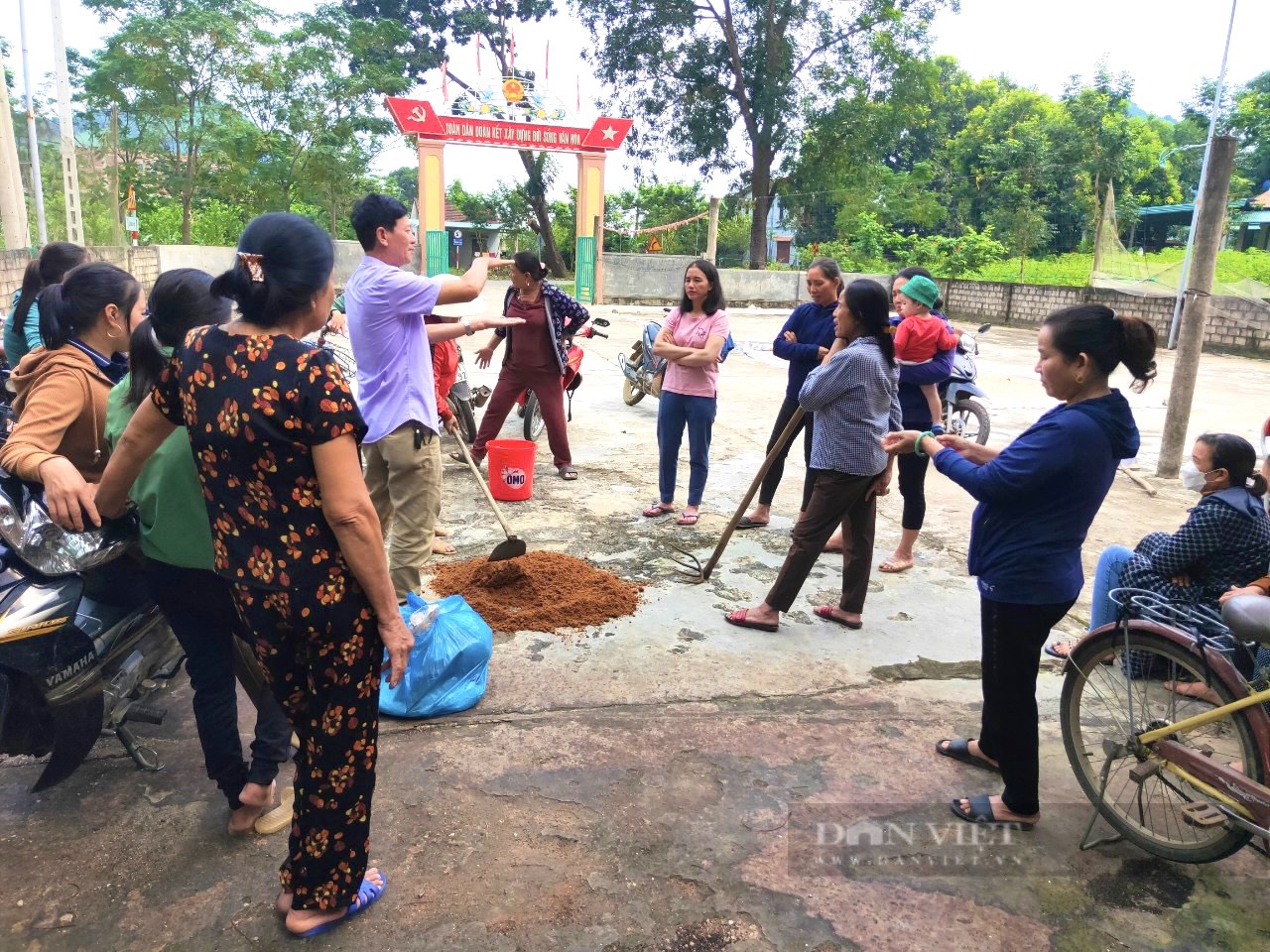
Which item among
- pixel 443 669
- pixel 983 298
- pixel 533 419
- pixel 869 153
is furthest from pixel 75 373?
pixel 869 153

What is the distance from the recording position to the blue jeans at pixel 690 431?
194 inches

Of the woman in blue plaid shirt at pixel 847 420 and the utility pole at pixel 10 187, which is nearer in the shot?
the woman in blue plaid shirt at pixel 847 420

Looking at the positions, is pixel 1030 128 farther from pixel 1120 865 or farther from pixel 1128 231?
pixel 1120 865

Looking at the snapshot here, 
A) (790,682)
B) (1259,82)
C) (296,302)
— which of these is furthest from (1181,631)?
(1259,82)

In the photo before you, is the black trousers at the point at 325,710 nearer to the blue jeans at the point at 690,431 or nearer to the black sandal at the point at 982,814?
the black sandal at the point at 982,814

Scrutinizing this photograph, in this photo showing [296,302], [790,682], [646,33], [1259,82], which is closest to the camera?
[296,302]

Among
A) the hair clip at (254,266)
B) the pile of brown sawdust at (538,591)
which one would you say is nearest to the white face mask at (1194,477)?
the pile of brown sawdust at (538,591)

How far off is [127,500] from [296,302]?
0.82 metres

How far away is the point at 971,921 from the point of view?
7.03 feet

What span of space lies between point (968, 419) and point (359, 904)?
21.3 feet

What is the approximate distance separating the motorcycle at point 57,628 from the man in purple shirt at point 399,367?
106 centimetres

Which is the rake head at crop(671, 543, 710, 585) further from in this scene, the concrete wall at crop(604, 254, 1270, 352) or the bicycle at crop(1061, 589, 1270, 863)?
the concrete wall at crop(604, 254, 1270, 352)

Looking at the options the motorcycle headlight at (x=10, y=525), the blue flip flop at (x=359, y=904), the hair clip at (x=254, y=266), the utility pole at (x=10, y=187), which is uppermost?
the utility pole at (x=10, y=187)

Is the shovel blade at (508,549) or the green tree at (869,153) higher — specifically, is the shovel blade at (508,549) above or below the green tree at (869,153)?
below
